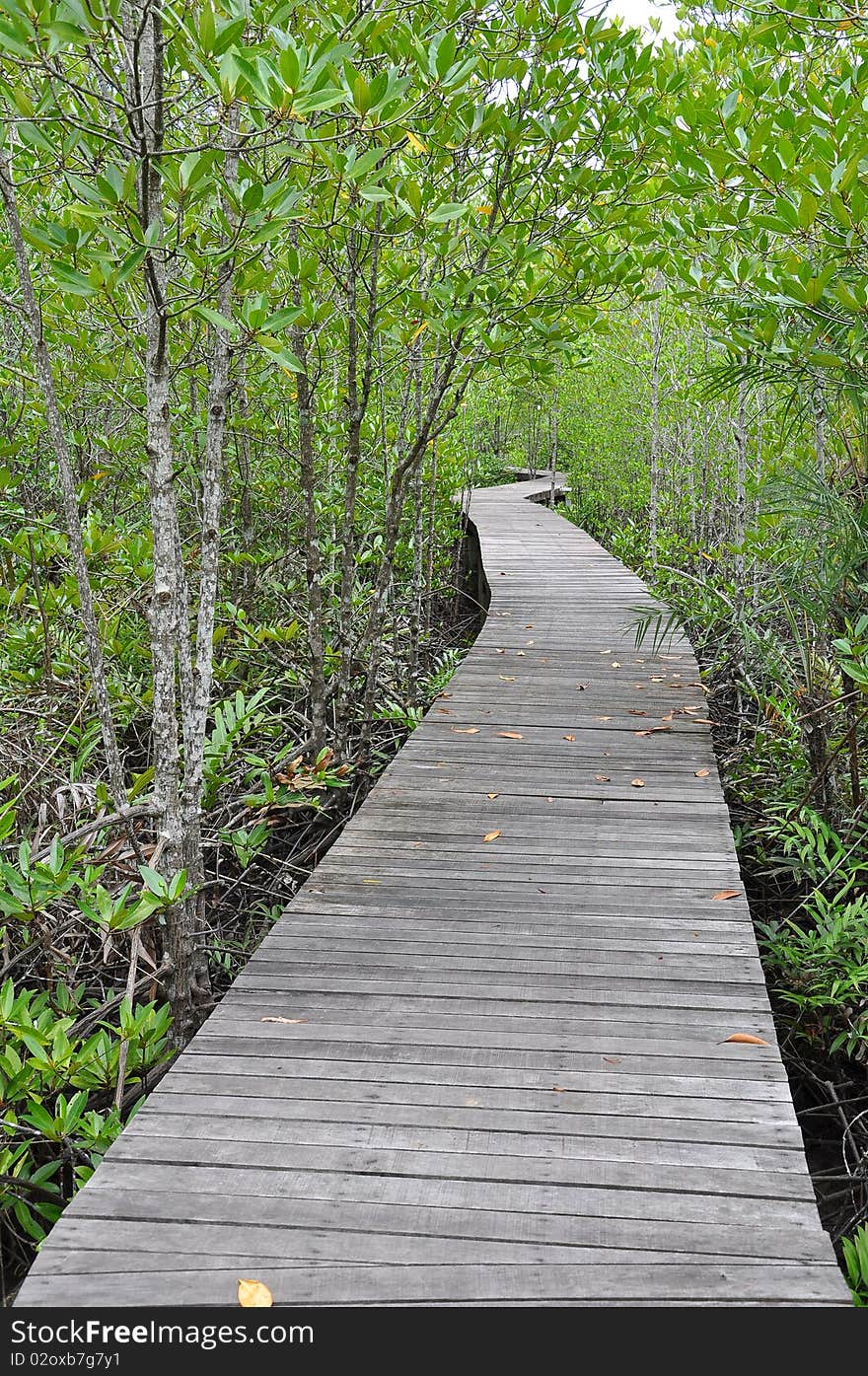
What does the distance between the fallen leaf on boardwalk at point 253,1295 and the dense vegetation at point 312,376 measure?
1020mm

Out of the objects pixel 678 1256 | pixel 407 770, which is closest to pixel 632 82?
pixel 407 770

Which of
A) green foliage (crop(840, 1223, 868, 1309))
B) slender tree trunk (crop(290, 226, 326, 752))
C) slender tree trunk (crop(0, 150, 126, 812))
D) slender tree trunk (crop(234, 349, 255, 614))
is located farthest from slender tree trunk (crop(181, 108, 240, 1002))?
slender tree trunk (crop(234, 349, 255, 614))

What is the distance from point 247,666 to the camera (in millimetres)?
6109

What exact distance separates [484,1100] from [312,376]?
3.57m

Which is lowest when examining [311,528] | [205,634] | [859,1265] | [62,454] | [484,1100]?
[859,1265]

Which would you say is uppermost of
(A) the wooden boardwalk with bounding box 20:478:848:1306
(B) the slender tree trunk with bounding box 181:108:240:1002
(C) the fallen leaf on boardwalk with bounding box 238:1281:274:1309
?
(B) the slender tree trunk with bounding box 181:108:240:1002

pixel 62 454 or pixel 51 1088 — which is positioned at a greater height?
pixel 62 454

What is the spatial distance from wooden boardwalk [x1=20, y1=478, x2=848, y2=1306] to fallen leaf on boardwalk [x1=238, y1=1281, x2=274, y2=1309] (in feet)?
0.05

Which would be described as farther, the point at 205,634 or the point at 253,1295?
the point at 205,634

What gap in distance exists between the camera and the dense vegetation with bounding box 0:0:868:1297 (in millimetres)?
2420

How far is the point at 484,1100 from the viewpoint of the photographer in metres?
1.99

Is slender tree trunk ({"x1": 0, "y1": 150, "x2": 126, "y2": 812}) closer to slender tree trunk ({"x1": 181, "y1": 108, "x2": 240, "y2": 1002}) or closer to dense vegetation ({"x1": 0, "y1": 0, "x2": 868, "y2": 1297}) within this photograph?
dense vegetation ({"x1": 0, "y1": 0, "x2": 868, "y2": 1297})

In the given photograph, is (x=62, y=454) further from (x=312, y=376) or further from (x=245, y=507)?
(x=245, y=507)

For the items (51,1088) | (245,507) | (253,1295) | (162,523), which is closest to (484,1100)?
(253,1295)
